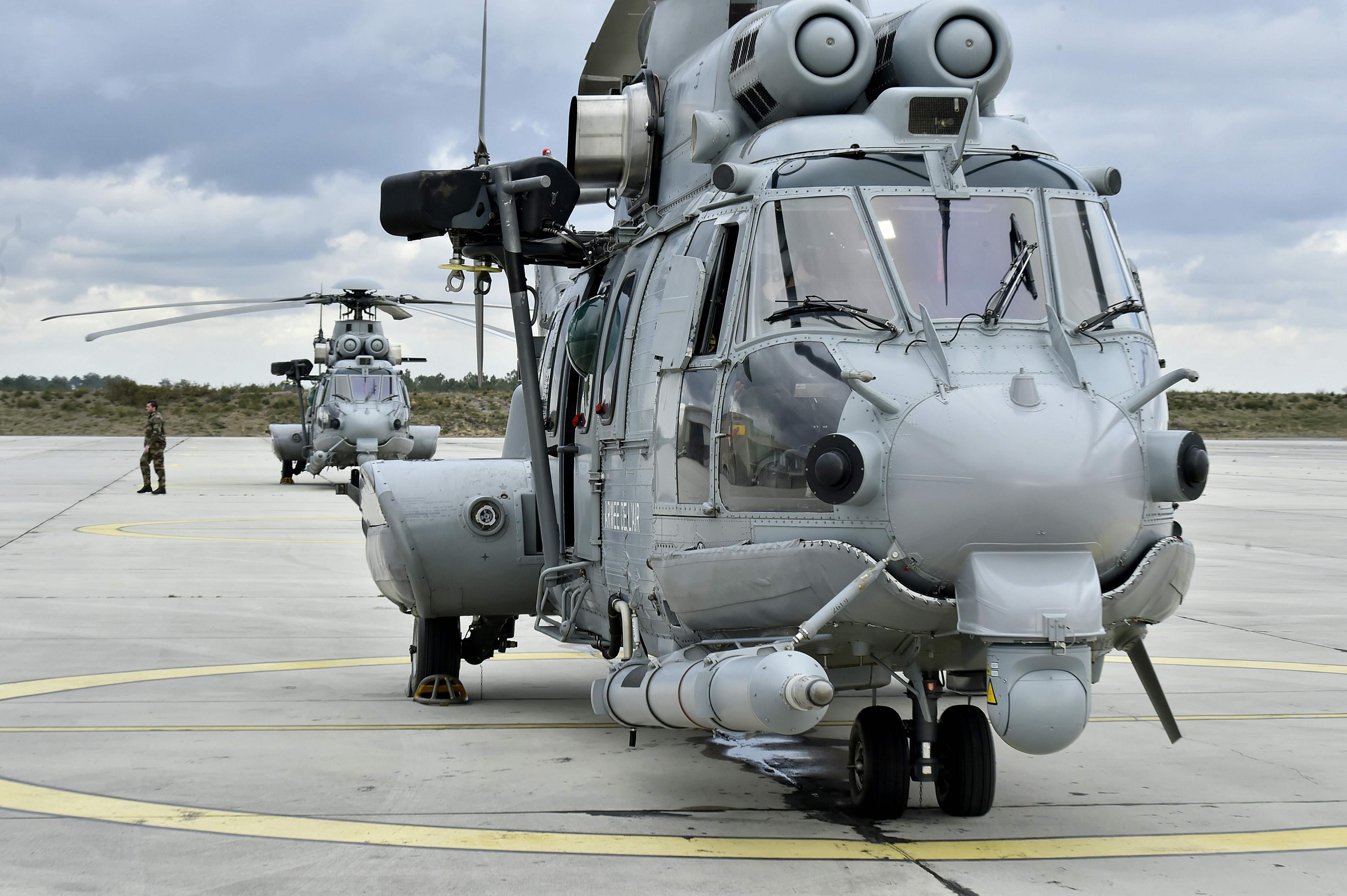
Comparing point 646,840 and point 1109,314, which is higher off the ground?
point 1109,314

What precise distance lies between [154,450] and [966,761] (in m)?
23.3

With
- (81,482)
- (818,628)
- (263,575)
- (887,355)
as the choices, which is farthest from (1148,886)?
(81,482)

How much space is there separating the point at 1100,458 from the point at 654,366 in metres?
2.01

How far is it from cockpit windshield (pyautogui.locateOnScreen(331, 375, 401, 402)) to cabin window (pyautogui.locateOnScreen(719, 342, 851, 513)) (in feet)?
79.6

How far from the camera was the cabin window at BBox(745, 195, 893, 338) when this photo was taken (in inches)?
201

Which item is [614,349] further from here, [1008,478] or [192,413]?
[192,413]

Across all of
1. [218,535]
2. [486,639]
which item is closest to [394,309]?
[218,535]

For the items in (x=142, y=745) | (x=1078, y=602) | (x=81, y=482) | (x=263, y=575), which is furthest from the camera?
(x=81, y=482)

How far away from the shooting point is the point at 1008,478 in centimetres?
450

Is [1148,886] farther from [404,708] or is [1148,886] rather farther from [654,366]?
[404,708]

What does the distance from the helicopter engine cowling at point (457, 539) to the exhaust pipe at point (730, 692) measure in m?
2.32

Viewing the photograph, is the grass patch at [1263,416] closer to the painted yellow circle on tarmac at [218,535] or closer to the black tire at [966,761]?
the painted yellow circle on tarmac at [218,535]

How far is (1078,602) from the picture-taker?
4586mm

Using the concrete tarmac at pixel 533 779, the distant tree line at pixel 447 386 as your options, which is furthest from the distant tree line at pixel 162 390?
the concrete tarmac at pixel 533 779
